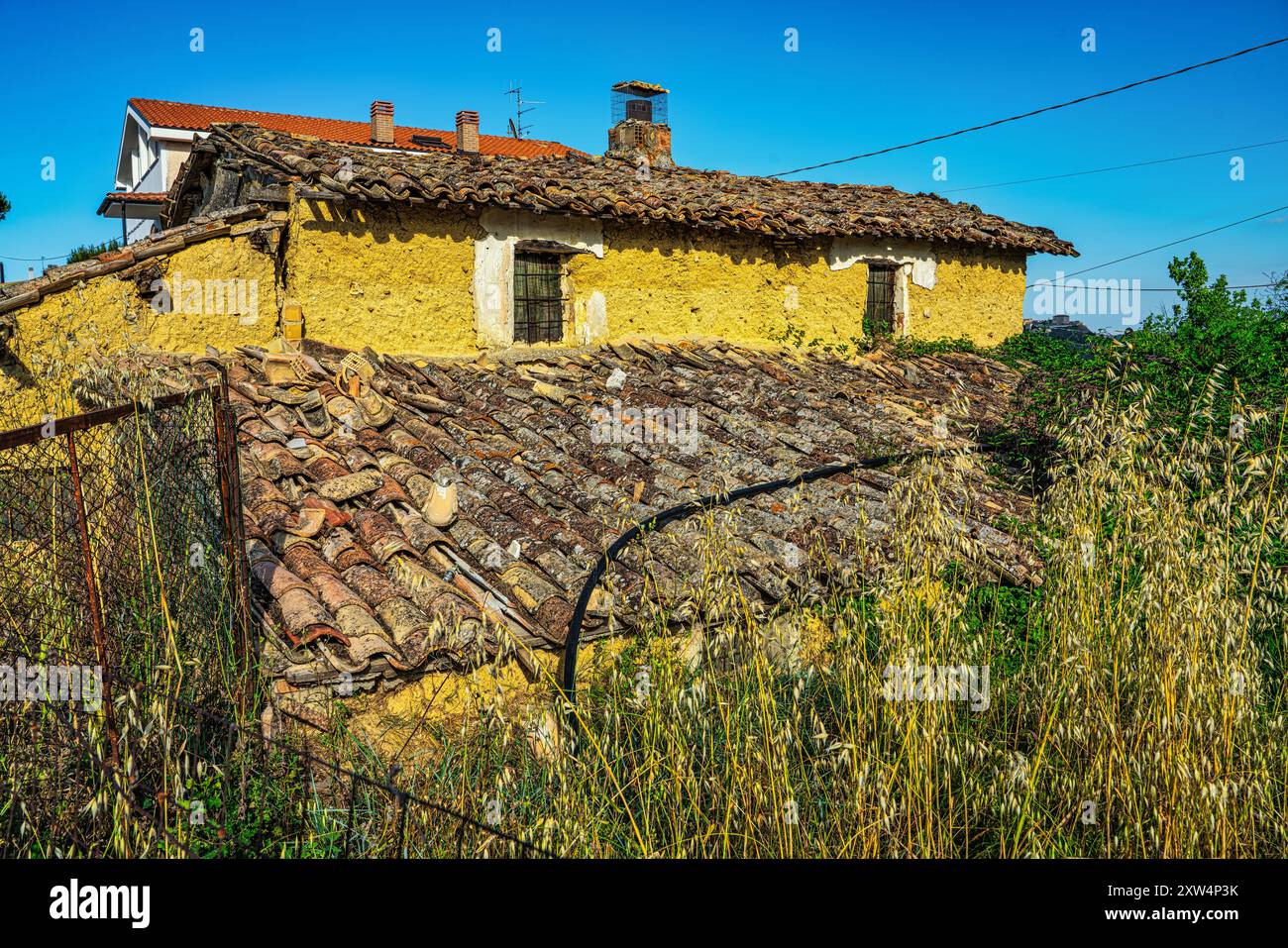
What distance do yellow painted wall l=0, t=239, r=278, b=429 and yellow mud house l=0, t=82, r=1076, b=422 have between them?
2 cm

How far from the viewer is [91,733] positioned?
2861 millimetres

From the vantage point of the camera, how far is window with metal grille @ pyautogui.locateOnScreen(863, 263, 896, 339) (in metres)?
11.6

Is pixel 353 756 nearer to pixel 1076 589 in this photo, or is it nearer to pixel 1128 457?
pixel 1076 589

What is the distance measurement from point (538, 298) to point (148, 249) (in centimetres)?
353

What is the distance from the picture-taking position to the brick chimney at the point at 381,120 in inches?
886

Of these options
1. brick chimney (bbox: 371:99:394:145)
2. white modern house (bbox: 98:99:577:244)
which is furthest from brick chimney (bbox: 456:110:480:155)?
brick chimney (bbox: 371:99:394:145)

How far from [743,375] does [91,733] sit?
23.4 ft

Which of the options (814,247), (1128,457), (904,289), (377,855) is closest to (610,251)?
(814,247)

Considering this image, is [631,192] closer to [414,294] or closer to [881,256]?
[414,294]

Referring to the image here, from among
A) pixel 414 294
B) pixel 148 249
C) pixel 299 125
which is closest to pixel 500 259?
pixel 414 294

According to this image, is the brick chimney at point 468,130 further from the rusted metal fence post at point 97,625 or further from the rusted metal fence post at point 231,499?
the rusted metal fence post at point 97,625

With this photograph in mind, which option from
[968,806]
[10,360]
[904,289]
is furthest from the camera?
[904,289]

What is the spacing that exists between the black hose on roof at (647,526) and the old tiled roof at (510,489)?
0.09 metres

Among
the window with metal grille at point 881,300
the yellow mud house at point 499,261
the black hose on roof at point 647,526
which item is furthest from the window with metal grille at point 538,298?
the window with metal grille at point 881,300
